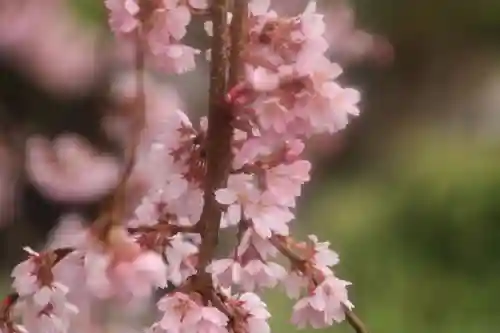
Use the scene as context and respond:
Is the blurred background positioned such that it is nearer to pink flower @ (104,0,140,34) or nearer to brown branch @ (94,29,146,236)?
brown branch @ (94,29,146,236)

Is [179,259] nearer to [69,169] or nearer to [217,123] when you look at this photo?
[217,123]

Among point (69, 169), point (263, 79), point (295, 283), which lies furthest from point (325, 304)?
point (69, 169)

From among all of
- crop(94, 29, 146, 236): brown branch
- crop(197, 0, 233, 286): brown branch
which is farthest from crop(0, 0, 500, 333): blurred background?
crop(197, 0, 233, 286): brown branch

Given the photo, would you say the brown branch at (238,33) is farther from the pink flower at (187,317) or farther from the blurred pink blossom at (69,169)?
the blurred pink blossom at (69,169)

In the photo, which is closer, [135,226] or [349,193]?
[135,226]

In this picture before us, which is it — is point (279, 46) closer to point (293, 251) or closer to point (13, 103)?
point (293, 251)

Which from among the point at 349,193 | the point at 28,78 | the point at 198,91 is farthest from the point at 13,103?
the point at 349,193
